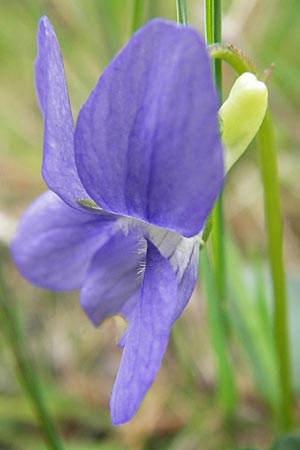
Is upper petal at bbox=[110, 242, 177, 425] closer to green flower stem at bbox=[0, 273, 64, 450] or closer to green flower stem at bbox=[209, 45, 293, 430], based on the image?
green flower stem at bbox=[209, 45, 293, 430]

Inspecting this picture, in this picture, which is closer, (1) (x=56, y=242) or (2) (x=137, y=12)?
(1) (x=56, y=242)

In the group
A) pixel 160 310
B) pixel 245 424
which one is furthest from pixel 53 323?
pixel 160 310

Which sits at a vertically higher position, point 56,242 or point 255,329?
point 56,242

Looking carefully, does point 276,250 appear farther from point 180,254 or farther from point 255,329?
point 255,329

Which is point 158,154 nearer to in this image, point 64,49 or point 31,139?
point 64,49

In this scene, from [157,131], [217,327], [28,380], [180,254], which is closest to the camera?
[157,131]

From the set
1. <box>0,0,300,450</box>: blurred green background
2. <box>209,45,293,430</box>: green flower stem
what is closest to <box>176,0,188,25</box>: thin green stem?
<box>209,45,293,430</box>: green flower stem

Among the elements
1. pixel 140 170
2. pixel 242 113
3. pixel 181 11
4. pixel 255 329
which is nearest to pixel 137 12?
pixel 181 11
